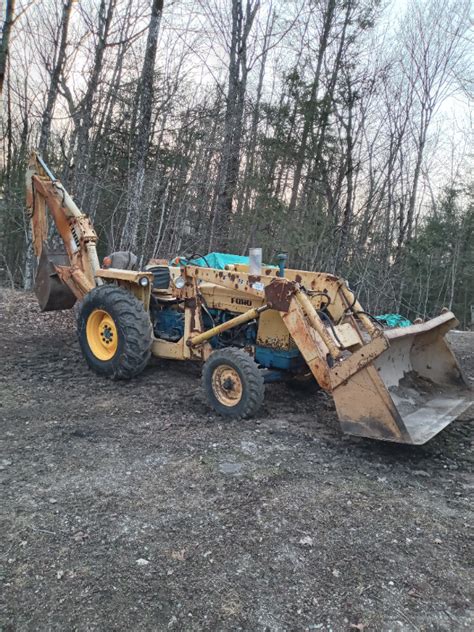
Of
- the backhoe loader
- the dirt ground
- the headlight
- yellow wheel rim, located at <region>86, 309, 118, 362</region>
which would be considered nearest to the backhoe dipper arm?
the backhoe loader

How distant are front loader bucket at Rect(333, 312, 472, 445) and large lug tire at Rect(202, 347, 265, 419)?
2.74ft

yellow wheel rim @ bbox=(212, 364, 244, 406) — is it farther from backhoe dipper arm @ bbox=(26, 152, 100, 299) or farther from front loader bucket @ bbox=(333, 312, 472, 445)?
backhoe dipper arm @ bbox=(26, 152, 100, 299)

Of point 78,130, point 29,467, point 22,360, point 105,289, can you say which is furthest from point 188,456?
point 78,130

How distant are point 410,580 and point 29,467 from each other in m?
2.68

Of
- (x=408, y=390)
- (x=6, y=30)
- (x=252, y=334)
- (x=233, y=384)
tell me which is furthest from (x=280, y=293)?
(x=6, y=30)

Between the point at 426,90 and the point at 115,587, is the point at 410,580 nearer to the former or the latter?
the point at 115,587

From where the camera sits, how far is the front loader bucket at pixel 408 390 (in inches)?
155

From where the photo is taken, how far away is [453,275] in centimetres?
2403

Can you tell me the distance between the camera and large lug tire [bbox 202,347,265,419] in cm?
471

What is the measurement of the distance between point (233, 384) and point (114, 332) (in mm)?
1805

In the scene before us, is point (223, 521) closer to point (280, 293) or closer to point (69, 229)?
point (280, 293)

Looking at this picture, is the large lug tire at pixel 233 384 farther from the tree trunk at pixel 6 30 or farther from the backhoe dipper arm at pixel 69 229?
the tree trunk at pixel 6 30

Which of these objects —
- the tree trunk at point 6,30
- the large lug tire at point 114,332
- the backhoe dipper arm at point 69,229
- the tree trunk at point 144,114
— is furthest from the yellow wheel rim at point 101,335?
the tree trunk at point 6,30

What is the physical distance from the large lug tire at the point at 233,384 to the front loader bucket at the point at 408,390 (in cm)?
84
